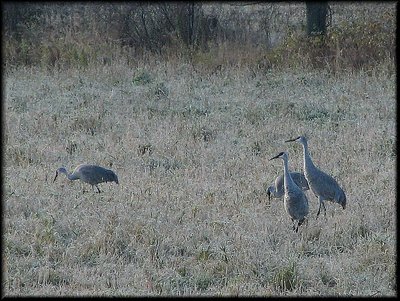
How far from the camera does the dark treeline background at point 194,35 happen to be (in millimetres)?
15258

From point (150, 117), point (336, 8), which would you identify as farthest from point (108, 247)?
point (336, 8)

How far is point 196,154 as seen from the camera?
30.8 ft

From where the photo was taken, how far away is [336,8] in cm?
1984

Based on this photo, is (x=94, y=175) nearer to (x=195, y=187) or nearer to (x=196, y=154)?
(x=195, y=187)

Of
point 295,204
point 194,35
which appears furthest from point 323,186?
point 194,35

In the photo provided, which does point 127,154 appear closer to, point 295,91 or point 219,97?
point 219,97

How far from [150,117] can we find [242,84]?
9.61 ft

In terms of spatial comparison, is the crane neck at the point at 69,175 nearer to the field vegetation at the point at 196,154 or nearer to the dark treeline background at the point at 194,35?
the field vegetation at the point at 196,154

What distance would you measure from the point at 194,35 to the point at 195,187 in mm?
9815

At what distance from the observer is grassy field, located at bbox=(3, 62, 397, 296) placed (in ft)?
18.7

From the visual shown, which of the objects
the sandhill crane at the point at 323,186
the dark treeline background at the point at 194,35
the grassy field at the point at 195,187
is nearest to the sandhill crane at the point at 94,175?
the grassy field at the point at 195,187

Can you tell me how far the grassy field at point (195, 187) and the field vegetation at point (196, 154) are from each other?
2cm

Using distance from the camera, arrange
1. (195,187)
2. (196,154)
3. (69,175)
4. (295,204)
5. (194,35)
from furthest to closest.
A: (194,35), (196,154), (69,175), (195,187), (295,204)

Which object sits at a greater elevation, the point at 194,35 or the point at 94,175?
the point at 194,35
